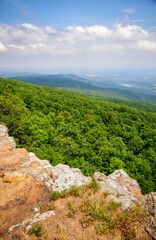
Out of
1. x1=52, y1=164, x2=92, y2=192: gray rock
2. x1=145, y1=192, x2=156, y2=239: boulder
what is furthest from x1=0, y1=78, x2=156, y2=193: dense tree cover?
x1=145, y1=192, x2=156, y2=239: boulder

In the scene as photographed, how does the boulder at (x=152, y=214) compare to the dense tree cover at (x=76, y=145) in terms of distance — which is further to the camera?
the dense tree cover at (x=76, y=145)

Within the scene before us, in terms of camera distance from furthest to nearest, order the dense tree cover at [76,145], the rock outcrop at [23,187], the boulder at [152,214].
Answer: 1. the dense tree cover at [76,145]
2. the rock outcrop at [23,187]
3. the boulder at [152,214]

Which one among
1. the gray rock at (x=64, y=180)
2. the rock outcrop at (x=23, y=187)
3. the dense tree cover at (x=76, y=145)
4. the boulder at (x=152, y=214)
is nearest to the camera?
the boulder at (x=152, y=214)

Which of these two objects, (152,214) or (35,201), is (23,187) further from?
(152,214)

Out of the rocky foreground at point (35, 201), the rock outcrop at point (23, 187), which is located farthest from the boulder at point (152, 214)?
the rock outcrop at point (23, 187)

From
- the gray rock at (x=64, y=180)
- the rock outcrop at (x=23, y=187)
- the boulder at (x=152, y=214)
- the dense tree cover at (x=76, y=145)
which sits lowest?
the dense tree cover at (x=76, y=145)

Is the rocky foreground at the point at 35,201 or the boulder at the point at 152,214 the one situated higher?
the boulder at the point at 152,214

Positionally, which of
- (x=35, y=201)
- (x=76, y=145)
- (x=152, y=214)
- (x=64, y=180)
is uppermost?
(x=152, y=214)

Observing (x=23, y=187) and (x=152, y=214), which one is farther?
(x=23, y=187)

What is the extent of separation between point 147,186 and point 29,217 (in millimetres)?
30716

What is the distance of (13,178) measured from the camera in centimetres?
771

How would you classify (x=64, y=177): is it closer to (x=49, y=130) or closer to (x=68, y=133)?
(x=49, y=130)

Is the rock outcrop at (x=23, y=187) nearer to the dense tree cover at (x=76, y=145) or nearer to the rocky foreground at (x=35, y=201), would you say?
the rocky foreground at (x=35, y=201)

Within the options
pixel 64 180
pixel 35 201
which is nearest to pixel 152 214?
pixel 64 180
